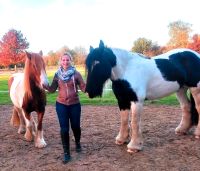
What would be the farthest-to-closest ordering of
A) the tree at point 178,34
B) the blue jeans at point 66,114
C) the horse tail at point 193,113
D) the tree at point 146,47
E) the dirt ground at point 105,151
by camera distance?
1. the tree at point 178,34
2. the tree at point 146,47
3. the horse tail at point 193,113
4. the blue jeans at point 66,114
5. the dirt ground at point 105,151

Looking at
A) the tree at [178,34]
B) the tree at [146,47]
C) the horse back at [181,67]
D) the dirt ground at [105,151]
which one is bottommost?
the dirt ground at [105,151]

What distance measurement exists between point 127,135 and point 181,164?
1.25 m

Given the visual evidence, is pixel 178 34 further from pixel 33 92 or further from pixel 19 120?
pixel 33 92

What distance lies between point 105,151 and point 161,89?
57.5 inches

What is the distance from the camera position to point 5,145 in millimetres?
5668

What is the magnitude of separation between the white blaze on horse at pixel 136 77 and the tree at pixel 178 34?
29484mm

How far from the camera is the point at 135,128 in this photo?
16.0 ft

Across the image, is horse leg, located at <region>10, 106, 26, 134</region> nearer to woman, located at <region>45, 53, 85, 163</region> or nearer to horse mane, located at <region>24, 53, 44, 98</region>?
horse mane, located at <region>24, 53, 44, 98</region>

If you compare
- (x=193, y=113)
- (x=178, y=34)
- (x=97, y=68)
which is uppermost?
(x=178, y=34)

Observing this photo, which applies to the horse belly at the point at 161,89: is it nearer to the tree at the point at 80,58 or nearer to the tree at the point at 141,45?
the tree at the point at 80,58

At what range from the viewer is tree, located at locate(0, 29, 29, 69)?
38866 mm

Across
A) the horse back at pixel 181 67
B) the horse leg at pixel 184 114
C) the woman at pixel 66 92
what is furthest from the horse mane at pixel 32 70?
the horse leg at pixel 184 114

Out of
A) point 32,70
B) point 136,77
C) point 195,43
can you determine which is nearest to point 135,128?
point 136,77

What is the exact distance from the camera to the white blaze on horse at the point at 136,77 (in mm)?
4582
